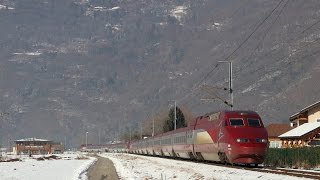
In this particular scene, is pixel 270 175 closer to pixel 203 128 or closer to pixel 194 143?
pixel 203 128

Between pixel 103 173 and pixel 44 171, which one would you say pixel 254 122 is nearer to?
pixel 103 173

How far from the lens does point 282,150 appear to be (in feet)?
202

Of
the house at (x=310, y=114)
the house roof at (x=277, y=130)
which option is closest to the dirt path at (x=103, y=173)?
the house at (x=310, y=114)

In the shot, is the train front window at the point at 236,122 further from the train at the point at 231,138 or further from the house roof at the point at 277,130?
the house roof at the point at 277,130

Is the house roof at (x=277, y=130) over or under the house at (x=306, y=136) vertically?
over

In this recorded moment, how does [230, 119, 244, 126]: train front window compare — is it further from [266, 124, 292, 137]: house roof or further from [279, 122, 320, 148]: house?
[266, 124, 292, 137]: house roof

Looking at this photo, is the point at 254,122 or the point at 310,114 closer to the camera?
the point at 254,122

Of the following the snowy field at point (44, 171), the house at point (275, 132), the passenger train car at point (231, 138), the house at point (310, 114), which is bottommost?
the snowy field at point (44, 171)

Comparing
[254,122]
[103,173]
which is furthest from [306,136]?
[103,173]

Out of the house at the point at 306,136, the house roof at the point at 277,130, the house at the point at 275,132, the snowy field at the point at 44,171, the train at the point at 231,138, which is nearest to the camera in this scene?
the train at the point at 231,138

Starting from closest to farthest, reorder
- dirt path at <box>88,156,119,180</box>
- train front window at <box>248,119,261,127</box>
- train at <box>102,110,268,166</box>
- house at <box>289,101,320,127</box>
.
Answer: train at <box>102,110,268,166</box> < dirt path at <box>88,156,119,180</box> < train front window at <box>248,119,261,127</box> < house at <box>289,101,320,127</box>

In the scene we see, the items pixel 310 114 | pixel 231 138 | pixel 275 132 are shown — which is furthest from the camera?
pixel 275 132

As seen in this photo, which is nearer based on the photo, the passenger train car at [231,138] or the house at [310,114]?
the passenger train car at [231,138]

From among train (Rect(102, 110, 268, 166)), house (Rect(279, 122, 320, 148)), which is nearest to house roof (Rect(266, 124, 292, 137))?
house (Rect(279, 122, 320, 148))
